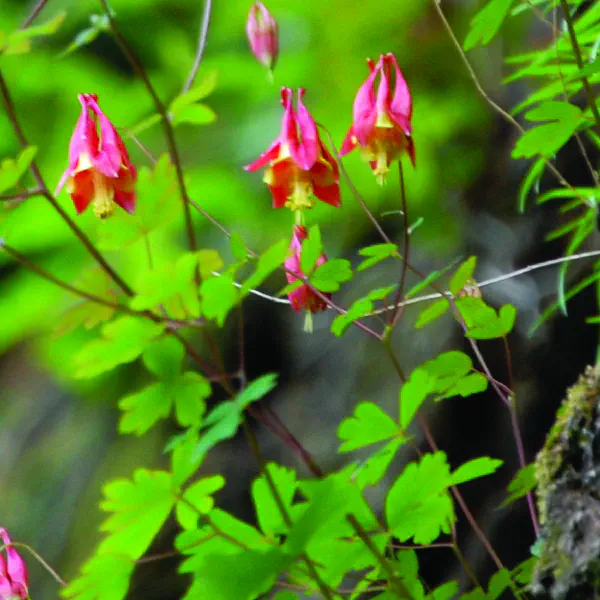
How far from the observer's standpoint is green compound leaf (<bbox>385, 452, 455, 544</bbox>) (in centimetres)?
60

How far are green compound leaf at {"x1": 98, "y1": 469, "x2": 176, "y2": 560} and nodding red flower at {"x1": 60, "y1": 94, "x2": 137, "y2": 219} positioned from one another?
305 mm

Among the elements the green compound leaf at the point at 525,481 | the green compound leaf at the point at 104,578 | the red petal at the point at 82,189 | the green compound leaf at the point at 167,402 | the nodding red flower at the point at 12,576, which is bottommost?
the green compound leaf at the point at 525,481

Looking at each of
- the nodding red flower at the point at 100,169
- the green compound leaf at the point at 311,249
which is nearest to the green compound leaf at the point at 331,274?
the green compound leaf at the point at 311,249

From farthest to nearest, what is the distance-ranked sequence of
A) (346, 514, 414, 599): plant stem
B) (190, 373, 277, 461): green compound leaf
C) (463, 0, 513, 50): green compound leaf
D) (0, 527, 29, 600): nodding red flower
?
1. (0, 527, 29, 600): nodding red flower
2. (463, 0, 513, 50): green compound leaf
3. (346, 514, 414, 599): plant stem
4. (190, 373, 277, 461): green compound leaf

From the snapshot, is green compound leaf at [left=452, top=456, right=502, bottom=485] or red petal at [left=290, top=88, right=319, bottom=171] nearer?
green compound leaf at [left=452, top=456, right=502, bottom=485]

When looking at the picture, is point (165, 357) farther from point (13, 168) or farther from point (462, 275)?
point (462, 275)

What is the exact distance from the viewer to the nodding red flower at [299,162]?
2.54ft

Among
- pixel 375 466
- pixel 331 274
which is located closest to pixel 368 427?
pixel 375 466

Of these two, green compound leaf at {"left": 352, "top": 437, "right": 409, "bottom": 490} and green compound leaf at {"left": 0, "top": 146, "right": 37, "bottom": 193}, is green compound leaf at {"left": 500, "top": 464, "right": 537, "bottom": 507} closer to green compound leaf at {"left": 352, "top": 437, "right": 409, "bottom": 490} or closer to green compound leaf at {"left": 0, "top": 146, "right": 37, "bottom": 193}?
green compound leaf at {"left": 352, "top": 437, "right": 409, "bottom": 490}

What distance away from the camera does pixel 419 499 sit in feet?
1.98

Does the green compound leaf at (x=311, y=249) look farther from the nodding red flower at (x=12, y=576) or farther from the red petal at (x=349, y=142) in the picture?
the nodding red flower at (x=12, y=576)

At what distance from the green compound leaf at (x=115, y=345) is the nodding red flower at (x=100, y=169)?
10.2 inches

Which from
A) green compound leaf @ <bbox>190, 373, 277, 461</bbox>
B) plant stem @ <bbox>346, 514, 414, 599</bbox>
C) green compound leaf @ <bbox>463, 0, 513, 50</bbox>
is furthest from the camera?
green compound leaf @ <bbox>463, 0, 513, 50</bbox>

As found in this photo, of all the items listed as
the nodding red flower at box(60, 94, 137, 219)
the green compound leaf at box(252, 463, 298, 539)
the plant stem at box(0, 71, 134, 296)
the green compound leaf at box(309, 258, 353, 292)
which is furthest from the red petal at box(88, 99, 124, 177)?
the green compound leaf at box(252, 463, 298, 539)
